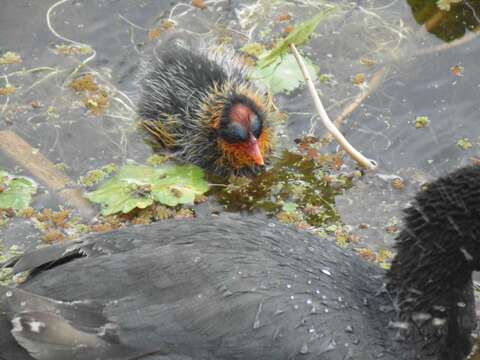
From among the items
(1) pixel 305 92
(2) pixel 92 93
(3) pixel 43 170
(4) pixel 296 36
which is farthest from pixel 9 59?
(4) pixel 296 36

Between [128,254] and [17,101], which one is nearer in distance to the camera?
[128,254]

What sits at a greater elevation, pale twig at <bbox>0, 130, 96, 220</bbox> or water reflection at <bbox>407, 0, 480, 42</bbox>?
water reflection at <bbox>407, 0, 480, 42</bbox>

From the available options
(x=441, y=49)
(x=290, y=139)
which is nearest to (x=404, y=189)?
(x=290, y=139)

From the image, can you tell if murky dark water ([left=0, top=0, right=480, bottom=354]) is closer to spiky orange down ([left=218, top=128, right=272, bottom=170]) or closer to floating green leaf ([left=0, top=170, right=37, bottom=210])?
floating green leaf ([left=0, top=170, right=37, bottom=210])

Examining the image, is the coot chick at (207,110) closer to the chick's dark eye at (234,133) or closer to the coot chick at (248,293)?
the chick's dark eye at (234,133)

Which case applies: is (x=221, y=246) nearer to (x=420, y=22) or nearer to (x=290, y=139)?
(x=290, y=139)

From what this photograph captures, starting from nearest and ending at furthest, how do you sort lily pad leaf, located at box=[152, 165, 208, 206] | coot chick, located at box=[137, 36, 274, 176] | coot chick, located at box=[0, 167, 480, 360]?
coot chick, located at box=[0, 167, 480, 360], lily pad leaf, located at box=[152, 165, 208, 206], coot chick, located at box=[137, 36, 274, 176]

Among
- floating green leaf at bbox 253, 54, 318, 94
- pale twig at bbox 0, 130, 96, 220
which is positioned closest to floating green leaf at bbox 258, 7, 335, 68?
floating green leaf at bbox 253, 54, 318, 94
